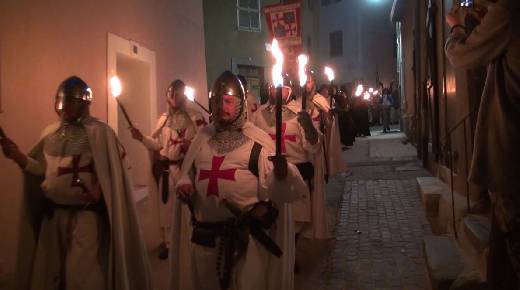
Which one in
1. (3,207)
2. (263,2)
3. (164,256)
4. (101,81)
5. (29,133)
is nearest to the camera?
(3,207)

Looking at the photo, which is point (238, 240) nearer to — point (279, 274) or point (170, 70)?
point (279, 274)

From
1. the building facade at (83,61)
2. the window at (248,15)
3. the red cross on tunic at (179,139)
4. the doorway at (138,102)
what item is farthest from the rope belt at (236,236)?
the window at (248,15)

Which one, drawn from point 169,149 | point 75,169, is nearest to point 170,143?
point 169,149

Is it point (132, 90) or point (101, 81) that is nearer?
point (101, 81)

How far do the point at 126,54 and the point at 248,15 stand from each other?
1436cm

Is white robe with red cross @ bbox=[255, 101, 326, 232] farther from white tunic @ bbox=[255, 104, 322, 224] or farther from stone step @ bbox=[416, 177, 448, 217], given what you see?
stone step @ bbox=[416, 177, 448, 217]

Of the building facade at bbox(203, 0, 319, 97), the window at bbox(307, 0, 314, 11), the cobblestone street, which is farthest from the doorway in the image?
the window at bbox(307, 0, 314, 11)

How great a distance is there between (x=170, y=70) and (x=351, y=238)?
201 inches

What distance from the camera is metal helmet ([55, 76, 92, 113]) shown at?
170 inches

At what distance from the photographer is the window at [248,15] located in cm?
2099

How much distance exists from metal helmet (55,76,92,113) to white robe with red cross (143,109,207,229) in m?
2.12

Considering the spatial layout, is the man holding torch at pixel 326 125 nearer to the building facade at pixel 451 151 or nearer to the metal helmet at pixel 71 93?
the building facade at pixel 451 151

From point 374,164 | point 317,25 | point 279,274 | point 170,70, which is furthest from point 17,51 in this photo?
point 317,25

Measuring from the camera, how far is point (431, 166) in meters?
10.2
